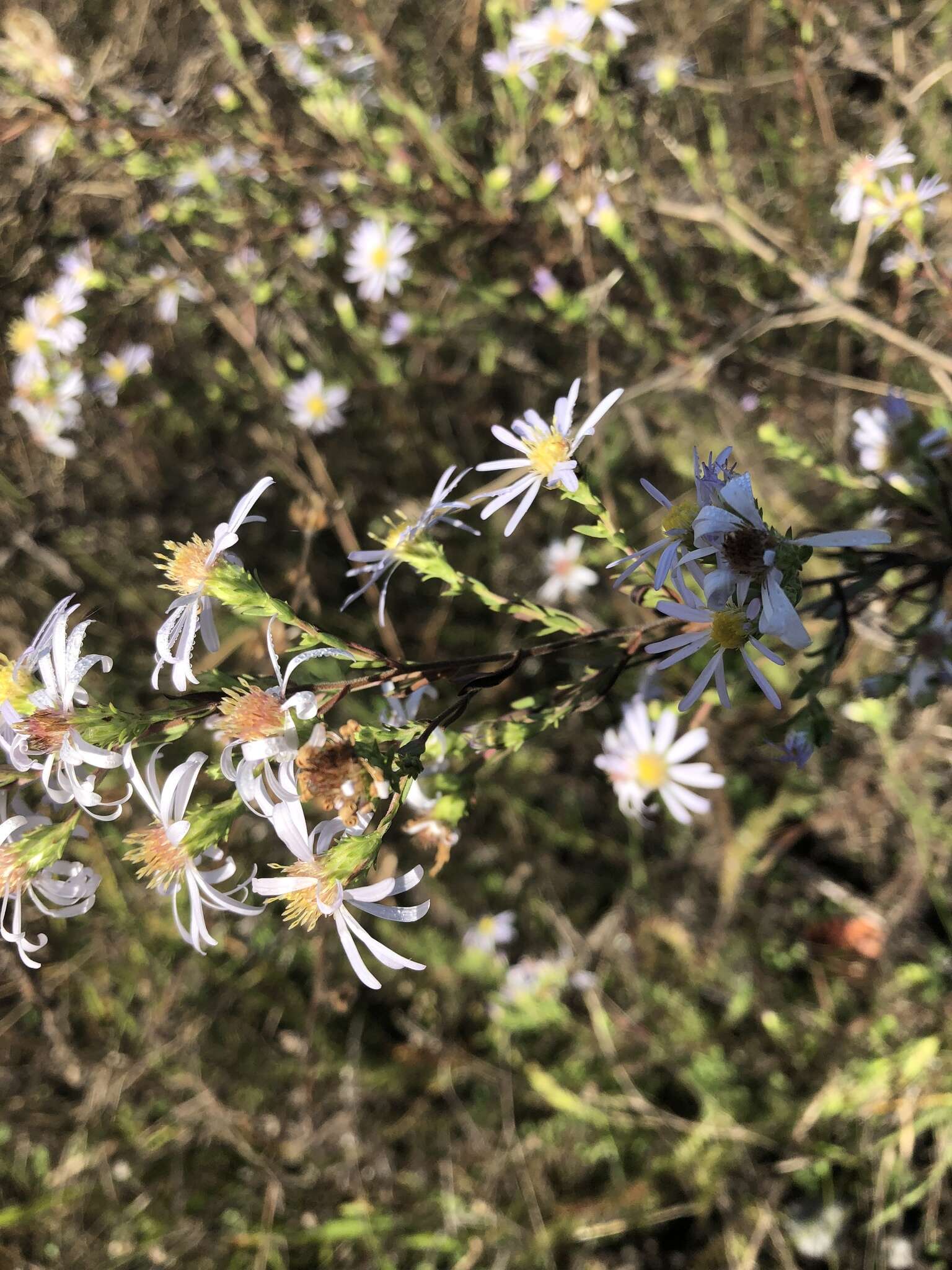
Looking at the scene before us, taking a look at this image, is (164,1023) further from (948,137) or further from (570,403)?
(948,137)

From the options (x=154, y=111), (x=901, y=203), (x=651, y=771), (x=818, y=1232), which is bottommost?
(x=818, y=1232)

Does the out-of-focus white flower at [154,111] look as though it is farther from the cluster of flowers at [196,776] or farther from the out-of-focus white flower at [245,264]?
the cluster of flowers at [196,776]

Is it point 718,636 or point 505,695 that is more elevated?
point 718,636

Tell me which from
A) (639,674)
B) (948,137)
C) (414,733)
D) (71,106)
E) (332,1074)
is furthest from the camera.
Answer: (332,1074)

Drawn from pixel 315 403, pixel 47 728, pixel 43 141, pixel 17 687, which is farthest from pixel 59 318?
pixel 47 728

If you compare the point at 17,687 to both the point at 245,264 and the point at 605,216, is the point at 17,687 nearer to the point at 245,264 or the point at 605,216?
the point at 605,216

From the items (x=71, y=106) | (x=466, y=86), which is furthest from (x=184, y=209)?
(x=466, y=86)
